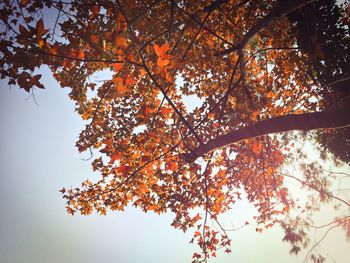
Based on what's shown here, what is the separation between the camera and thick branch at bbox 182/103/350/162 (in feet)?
10.7

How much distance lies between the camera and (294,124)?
11.1 ft

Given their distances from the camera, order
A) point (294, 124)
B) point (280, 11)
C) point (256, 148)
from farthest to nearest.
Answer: point (256, 148) < point (280, 11) < point (294, 124)

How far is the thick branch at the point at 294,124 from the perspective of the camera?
10.7ft

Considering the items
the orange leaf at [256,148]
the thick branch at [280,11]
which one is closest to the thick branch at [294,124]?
the thick branch at [280,11]

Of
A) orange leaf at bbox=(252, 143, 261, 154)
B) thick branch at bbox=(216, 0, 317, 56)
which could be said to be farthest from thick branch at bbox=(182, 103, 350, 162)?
orange leaf at bbox=(252, 143, 261, 154)

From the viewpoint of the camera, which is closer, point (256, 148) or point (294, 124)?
point (294, 124)

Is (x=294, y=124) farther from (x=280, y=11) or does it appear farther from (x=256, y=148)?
(x=256, y=148)

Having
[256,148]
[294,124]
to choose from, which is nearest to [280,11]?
[294,124]

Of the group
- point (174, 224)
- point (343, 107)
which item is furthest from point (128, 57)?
point (174, 224)

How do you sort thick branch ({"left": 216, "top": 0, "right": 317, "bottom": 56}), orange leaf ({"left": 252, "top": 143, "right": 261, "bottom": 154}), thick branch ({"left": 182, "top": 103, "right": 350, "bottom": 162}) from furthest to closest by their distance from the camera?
orange leaf ({"left": 252, "top": 143, "right": 261, "bottom": 154})
thick branch ({"left": 216, "top": 0, "right": 317, "bottom": 56})
thick branch ({"left": 182, "top": 103, "right": 350, "bottom": 162})

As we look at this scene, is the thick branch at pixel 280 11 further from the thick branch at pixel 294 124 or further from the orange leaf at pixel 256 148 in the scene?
the orange leaf at pixel 256 148

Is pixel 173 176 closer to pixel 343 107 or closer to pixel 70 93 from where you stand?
pixel 70 93

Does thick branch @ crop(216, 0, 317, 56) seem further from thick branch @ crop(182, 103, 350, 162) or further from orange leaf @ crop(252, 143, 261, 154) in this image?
orange leaf @ crop(252, 143, 261, 154)

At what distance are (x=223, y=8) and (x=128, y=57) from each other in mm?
5192
